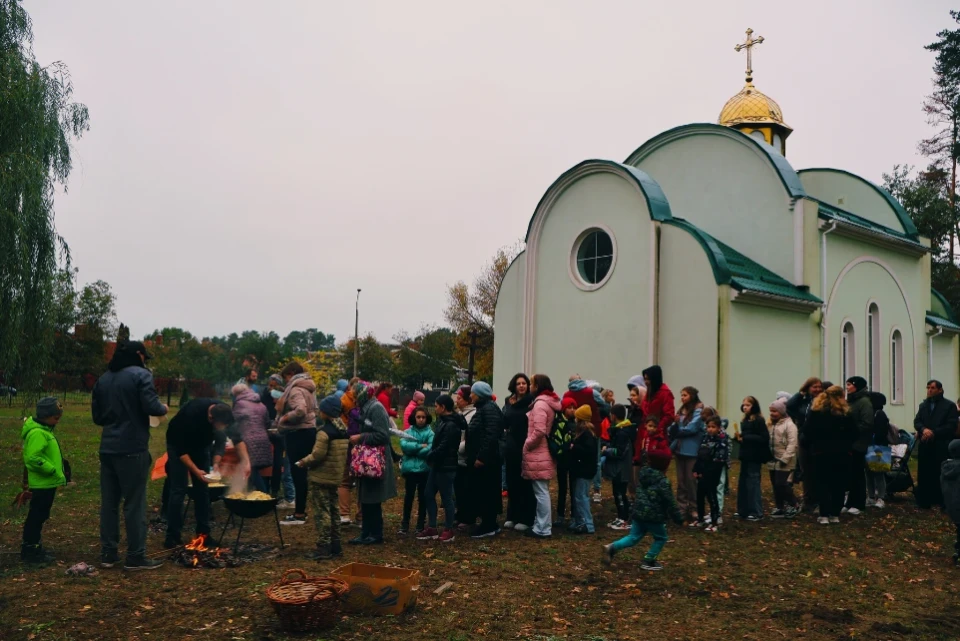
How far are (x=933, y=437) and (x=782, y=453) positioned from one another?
8.69 ft

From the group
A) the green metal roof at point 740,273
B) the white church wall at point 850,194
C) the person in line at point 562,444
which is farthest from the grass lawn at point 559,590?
the white church wall at point 850,194

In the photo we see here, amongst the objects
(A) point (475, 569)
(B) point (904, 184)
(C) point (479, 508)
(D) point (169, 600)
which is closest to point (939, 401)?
(C) point (479, 508)

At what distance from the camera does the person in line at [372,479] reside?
8164 mm

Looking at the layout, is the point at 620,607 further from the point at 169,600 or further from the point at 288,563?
the point at 169,600

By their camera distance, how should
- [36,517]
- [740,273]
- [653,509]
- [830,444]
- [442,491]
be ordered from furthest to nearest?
[740,273] < [830,444] < [442,491] < [36,517] < [653,509]

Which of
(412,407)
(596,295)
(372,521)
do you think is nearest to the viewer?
(372,521)

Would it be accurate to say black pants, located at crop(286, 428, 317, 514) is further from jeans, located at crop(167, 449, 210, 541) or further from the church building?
the church building

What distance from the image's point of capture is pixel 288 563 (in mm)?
7504

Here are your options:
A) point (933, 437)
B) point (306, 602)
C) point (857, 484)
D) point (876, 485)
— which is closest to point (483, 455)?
point (306, 602)

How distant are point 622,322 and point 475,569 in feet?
37.8

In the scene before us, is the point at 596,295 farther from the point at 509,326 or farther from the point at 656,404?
the point at 656,404

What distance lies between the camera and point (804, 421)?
10.6 meters

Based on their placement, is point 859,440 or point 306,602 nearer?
point 306,602

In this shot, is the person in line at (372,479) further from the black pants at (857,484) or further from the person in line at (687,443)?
the black pants at (857,484)
